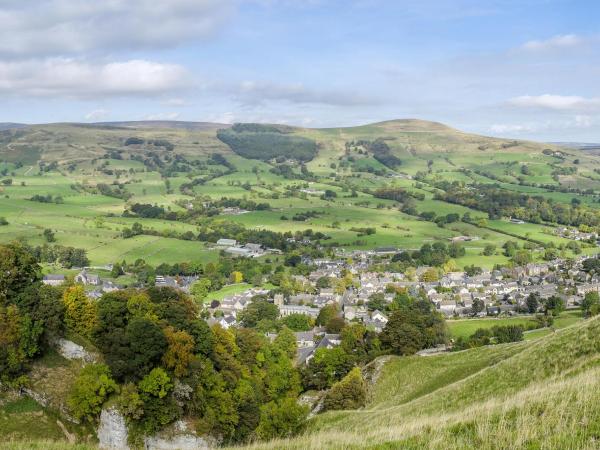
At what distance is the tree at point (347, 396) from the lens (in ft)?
152

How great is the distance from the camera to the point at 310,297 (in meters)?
106

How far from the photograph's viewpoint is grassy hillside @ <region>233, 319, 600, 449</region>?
12.7 metres

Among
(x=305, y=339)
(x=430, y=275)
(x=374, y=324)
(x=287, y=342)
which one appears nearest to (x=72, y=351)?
(x=287, y=342)

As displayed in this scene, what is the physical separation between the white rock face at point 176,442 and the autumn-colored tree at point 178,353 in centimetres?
432

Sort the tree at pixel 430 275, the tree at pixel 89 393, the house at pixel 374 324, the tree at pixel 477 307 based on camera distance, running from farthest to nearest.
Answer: the tree at pixel 430 275 < the tree at pixel 477 307 < the house at pixel 374 324 < the tree at pixel 89 393

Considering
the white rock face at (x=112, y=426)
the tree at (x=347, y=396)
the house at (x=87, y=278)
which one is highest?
the white rock face at (x=112, y=426)

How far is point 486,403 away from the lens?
745 inches

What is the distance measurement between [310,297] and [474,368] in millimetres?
66949

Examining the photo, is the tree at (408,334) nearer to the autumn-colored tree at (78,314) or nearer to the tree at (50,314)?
the autumn-colored tree at (78,314)

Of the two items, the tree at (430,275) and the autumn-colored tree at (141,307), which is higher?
the autumn-colored tree at (141,307)

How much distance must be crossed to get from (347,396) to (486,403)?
97.0 feet

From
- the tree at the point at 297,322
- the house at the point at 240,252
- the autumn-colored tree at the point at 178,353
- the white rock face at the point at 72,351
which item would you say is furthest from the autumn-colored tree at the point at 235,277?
the autumn-colored tree at the point at 178,353

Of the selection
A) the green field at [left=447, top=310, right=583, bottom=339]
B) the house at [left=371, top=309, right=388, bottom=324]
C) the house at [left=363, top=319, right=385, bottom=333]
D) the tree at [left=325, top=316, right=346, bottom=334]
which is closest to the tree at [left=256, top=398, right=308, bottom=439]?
the tree at [left=325, top=316, right=346, bottom=334]

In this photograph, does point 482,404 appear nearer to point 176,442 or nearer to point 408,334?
point 176,442
